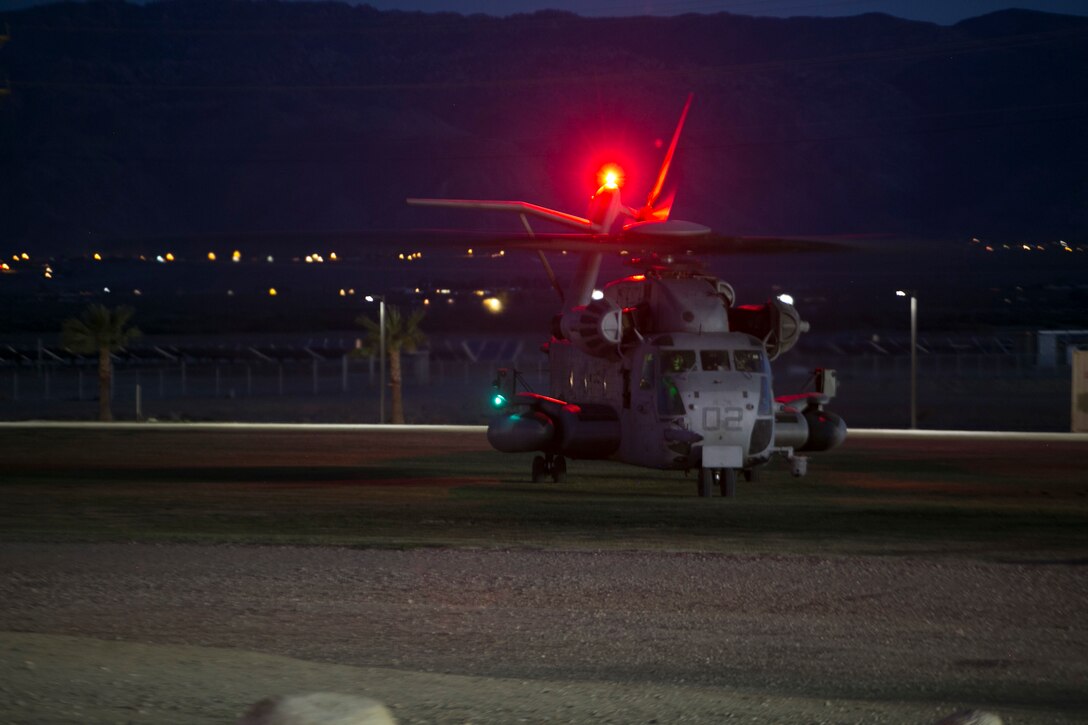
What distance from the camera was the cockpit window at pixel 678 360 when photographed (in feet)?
74.2

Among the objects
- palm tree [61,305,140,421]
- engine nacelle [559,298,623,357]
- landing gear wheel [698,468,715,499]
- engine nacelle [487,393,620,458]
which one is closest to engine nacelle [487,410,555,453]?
engine nacelle [487,393,620,458]

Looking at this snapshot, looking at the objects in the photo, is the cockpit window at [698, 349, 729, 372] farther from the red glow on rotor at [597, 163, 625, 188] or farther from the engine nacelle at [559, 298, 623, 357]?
the red glow on rotor at [597, 163, 625, 188]

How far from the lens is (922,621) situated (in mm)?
12570

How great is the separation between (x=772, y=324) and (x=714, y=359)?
147cm

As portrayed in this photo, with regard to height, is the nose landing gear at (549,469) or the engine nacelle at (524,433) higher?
the engine nacelle at (524,433)

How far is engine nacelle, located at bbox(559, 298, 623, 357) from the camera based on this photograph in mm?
23594

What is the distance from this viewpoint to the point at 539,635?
12.0 m

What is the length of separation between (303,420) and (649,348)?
103 ft

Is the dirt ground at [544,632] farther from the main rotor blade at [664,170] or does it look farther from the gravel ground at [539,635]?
the main rotor blade at [664,170]

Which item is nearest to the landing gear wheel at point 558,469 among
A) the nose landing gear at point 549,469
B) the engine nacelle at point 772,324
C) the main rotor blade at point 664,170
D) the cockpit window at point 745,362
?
the nose landing gear at point 549,469

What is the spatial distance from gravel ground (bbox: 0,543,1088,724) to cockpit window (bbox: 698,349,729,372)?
22.5 ft

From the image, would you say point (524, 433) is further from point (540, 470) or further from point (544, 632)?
point (544, 632)

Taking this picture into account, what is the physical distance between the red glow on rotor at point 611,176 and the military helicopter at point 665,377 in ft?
8.34

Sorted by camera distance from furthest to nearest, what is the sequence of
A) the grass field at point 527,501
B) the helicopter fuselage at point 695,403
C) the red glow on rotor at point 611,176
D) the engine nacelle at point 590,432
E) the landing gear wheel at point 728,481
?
the red glow on rotor at point 611,176 → the engine nacelle at point 590,432 → the landing gear wheel at point 728,481 → the helicopter fuselage at point 695,403 → the grass field at point 527,501
